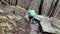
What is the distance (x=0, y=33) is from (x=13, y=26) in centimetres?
81

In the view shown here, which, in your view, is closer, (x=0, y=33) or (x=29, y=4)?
(x=0, y=33)

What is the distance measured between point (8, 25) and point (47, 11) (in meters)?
5.34

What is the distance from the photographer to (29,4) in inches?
391

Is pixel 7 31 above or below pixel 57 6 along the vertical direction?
below

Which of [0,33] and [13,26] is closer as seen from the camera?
[0,33]

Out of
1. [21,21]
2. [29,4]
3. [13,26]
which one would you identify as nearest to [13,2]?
[29,4]

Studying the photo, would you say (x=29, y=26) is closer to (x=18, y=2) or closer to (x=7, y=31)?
(x=7, y=31)

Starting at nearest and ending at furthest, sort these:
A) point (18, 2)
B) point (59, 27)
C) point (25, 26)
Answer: point (25, 26) → point (59, 27) → point (18, 2)

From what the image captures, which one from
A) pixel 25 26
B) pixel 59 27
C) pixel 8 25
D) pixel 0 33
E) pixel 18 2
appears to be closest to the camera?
pixel 0 33

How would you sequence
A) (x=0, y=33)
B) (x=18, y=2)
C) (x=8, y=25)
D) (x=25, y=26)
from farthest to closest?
(x=18, y=2)
(x=25, y=26)
(x=8, y=25)
(x=0, y=33)

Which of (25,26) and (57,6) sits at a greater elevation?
(57,6)

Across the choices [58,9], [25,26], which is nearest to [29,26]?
[25,26]

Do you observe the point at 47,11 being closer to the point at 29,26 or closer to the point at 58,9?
the point at 58,9

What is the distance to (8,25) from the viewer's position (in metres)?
5.32
